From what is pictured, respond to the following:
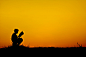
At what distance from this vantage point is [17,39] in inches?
→ 585
